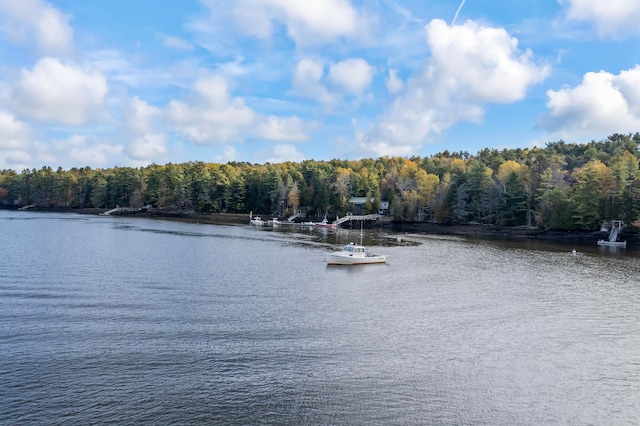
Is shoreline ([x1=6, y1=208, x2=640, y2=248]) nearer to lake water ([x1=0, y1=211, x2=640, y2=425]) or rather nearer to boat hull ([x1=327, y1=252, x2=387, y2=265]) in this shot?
lake water ([x1=0, y1=211, x2=640, y2=425])

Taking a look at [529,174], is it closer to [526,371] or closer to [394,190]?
[394,190]

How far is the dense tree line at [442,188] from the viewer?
9600cm

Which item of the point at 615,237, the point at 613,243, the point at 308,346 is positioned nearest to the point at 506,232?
the point at 615,237

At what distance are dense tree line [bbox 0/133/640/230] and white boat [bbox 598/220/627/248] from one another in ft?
6.01

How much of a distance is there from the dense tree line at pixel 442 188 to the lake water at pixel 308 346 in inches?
2036

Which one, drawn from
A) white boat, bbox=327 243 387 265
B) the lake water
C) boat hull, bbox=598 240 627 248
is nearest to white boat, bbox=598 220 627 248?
boat hull, bbox=598 240 627 248

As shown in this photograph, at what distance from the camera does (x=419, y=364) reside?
79.7ft

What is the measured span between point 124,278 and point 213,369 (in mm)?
24095

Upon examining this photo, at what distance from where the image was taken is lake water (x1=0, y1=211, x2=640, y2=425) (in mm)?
19312

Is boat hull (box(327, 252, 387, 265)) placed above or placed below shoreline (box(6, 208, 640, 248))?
below

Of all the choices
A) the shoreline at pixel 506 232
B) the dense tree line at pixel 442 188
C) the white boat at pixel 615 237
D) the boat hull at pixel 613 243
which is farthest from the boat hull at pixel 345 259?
the dense tree line at pixel 442 188

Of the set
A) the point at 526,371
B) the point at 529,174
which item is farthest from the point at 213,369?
the point at 529,174

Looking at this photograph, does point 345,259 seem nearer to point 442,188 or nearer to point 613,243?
point 613,243

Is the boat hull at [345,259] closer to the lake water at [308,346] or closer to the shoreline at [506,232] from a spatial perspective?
the lake water at [308,346]
